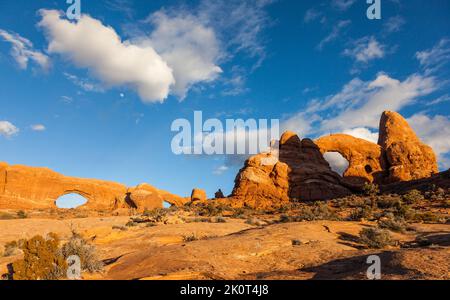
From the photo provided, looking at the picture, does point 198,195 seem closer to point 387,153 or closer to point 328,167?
point 328,167

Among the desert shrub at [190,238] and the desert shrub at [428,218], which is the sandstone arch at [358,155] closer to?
the desert shrub at [428,218]

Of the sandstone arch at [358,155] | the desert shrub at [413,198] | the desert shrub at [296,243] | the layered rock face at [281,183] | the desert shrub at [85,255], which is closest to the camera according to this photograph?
the desert shrub at [85,255]

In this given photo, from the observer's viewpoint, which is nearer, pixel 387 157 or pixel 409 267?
Answer: pixel 409 267

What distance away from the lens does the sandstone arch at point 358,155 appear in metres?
52.4

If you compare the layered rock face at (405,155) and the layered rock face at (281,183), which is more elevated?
the layered rock face at (405,155)

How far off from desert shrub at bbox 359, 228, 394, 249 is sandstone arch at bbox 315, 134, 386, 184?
144ft

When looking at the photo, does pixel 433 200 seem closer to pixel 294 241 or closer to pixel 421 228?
pixel 421 228

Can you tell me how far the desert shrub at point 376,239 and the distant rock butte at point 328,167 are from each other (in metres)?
29.9

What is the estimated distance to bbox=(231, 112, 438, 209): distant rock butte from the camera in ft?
140

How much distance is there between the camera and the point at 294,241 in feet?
34.0

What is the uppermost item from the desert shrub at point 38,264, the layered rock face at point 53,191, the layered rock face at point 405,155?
the layered rock face at point 405,155

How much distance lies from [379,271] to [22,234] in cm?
1923

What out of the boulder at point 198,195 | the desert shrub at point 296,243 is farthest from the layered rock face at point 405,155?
the desert shrub at point 296,243
